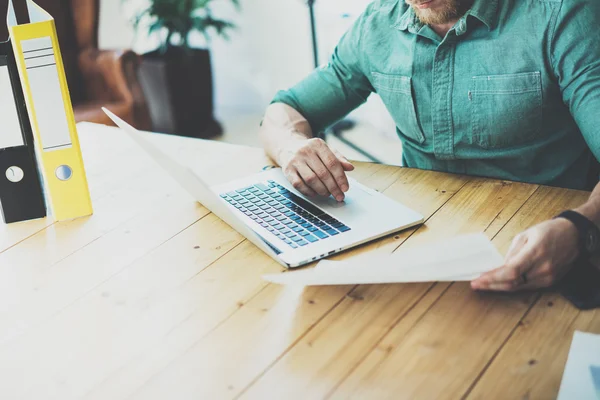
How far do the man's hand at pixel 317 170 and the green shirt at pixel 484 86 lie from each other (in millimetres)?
286

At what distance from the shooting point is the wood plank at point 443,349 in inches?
28.2

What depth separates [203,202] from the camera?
45.2 inches

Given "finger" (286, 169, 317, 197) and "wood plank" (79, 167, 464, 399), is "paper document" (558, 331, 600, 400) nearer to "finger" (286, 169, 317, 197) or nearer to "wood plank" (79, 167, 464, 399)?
"wood plank" (79, 167, 464, 399)

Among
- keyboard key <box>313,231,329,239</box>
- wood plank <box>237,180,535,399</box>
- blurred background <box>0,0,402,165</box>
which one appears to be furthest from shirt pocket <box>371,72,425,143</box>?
blurred background <box>0,0,402,165</box>

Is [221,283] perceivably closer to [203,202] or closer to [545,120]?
[203,202]

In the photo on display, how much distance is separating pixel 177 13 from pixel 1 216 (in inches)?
94.1

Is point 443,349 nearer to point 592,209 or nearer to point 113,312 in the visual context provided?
point 592,209

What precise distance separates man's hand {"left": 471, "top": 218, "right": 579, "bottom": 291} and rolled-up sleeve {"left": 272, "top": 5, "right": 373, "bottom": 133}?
71 centimetres

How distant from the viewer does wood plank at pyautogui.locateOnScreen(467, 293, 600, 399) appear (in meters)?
0.70

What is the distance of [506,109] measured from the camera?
1257mm

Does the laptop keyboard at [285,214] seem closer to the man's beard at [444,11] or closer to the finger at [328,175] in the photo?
the finger at [328,175]

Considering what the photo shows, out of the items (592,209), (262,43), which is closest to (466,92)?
(592,209)

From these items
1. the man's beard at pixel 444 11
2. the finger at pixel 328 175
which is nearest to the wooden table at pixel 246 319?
the finger at pixel 328 175

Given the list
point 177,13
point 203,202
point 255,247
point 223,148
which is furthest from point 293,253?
point 177,13
